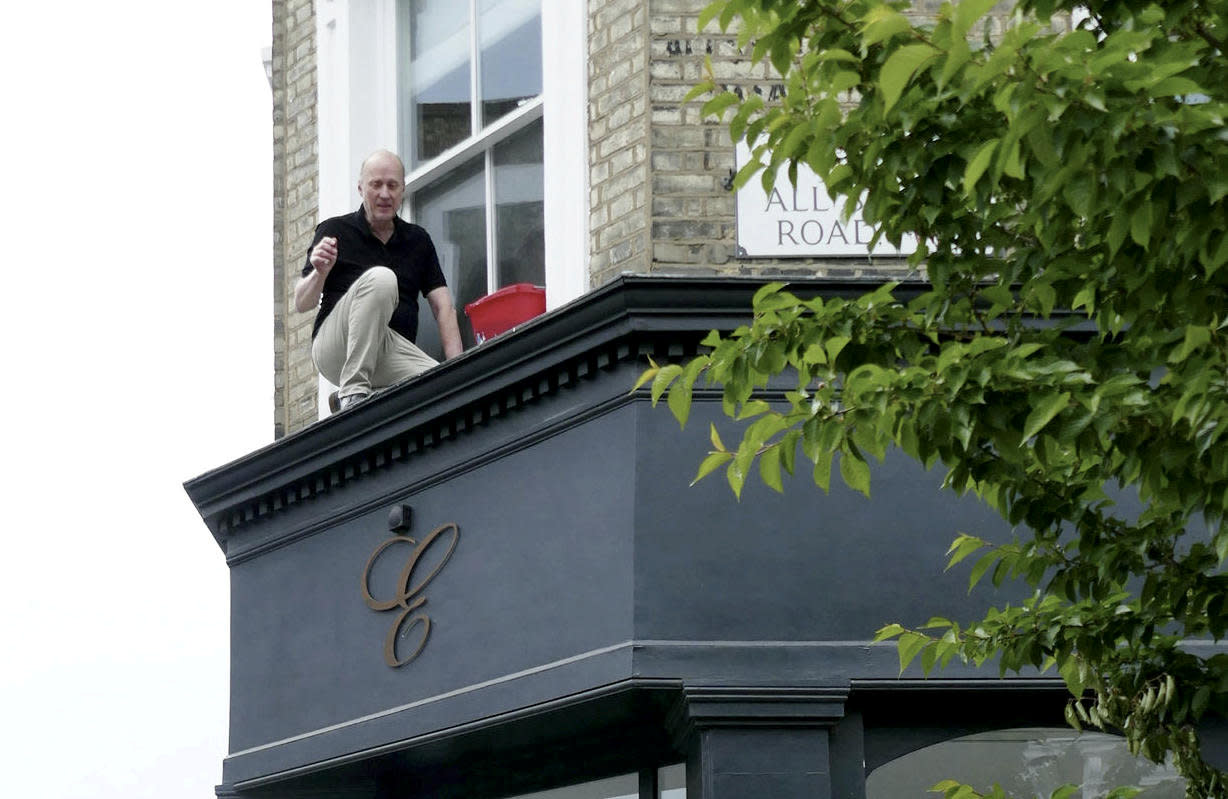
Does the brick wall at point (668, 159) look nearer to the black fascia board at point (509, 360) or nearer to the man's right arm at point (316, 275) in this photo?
the black fascia board at point (509, 360)

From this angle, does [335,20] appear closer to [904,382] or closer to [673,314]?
[673,314]

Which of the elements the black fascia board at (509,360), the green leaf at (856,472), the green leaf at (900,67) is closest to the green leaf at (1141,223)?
the green leaf at (900,67)

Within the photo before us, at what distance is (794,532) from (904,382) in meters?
3.26

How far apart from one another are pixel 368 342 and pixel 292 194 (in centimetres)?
174

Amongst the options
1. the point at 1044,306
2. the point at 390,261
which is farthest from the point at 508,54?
the point at 1044,306

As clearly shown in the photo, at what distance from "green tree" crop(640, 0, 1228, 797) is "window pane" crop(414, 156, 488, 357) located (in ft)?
14.7

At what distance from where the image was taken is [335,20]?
10.5 m

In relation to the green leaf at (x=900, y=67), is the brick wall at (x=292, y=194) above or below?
above

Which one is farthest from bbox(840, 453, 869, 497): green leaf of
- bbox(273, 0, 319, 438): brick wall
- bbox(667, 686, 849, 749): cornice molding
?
bbox(273, 0, 319, 438): brick wall

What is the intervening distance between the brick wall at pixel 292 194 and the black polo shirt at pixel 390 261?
75cm

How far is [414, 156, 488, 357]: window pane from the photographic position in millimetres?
9828

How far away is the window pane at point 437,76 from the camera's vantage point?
10.0m

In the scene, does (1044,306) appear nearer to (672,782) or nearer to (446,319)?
(672,782)

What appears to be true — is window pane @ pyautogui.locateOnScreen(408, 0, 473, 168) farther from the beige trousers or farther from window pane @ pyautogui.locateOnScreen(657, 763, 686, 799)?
window pane @ pyautogui.locateOnScreen(657, 763, 686, 799)
